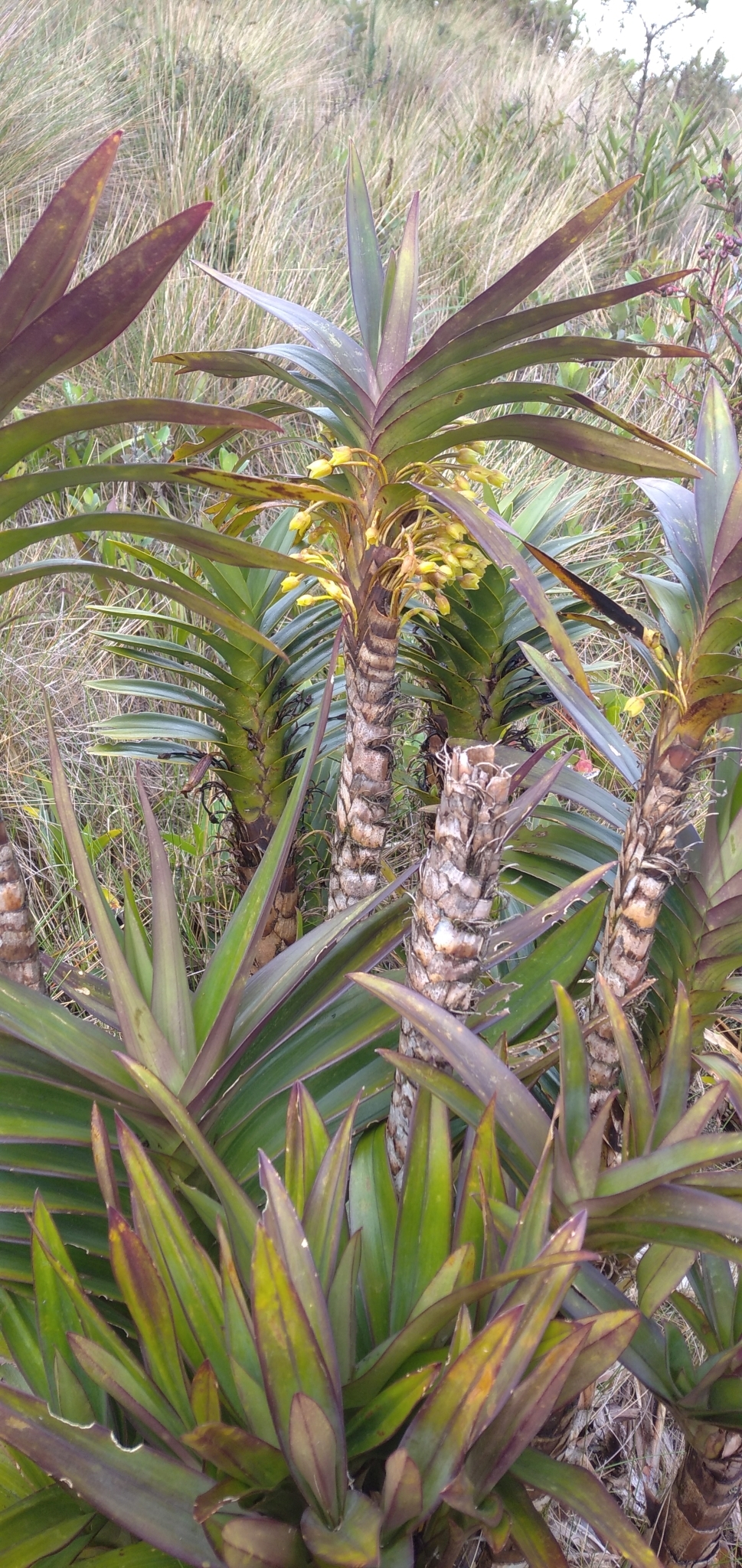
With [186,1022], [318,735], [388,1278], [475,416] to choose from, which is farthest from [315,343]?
[475,416]

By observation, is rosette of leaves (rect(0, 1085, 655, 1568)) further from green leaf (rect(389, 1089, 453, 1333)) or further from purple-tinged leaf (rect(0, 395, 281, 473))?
purple-tinged leaf (rect(0, 395, 281, 473))

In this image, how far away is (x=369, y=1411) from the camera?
0.66m

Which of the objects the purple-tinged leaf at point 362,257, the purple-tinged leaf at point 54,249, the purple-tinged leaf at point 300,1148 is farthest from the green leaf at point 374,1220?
the purple-tinged leaf at point 362,257

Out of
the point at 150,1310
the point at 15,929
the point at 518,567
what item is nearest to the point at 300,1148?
the point at 150,1310

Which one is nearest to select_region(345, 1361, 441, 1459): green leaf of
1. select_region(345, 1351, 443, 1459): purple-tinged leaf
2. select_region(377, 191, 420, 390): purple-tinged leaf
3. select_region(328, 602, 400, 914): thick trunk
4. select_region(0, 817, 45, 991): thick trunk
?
select_region(345, 1351, 443, 1459): purple-tinged leaf

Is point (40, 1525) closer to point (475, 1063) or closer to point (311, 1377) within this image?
point (311, 1377)

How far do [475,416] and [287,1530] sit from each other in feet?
8.66

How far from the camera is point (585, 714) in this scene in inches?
38.1

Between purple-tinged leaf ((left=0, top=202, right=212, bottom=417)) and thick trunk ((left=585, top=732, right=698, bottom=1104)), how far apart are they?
25.4 inches

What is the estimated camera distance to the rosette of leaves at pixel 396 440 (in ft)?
2.81

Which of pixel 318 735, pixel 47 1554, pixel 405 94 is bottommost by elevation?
pixel 47 1554

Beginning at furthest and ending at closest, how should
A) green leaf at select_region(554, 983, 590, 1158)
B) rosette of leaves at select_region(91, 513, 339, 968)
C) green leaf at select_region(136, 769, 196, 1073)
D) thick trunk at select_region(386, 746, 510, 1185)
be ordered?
rosette of leaves at select_region(91, 513, 339, 968)
green leaf at select_region(136, 769, 196, 1073)
green leaf at select_region(554, 983, 590, 1158)
thick trunk at select_region(386, 746, 510, 1185)

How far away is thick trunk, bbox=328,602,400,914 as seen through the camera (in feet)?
3.52

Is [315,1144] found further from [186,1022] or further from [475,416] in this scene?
[475,416]
